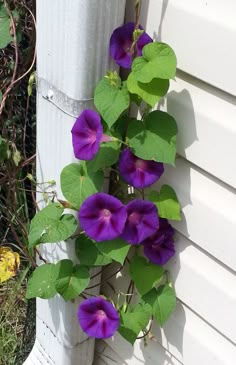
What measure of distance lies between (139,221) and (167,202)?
86 mm

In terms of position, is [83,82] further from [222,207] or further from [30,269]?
[30,269]

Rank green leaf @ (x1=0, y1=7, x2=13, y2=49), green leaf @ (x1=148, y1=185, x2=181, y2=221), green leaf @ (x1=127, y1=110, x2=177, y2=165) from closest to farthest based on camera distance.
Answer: green leaf @ (x1=127, y1=110, x2=177, y2=165) < green leaf @ (x1=148, y1=185, x2=181, y2=221) < green leaf @ (x1=0, y1=7, x2=13, y2=49)

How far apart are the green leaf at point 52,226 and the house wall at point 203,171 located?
256 millimetres

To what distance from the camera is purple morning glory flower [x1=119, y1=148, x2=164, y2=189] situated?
1.44 m

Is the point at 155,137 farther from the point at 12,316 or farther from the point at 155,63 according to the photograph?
the point at 12,316

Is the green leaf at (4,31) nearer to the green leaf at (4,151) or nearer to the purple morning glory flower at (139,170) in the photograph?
the green leaf at (4,151)

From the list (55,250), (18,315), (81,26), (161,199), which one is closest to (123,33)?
(81,26)

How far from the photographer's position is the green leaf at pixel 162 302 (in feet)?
5.20

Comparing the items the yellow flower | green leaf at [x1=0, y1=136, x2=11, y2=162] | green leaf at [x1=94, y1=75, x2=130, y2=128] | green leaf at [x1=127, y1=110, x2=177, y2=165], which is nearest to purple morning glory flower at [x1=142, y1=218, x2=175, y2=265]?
green leaf at [x1=127, y1=110, x2=177, y2=165]

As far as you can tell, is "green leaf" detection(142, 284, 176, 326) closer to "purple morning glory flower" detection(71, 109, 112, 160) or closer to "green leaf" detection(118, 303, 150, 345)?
"green leaf" detection(118, 303, 150, 345)

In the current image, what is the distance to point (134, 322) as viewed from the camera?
162 centimetres

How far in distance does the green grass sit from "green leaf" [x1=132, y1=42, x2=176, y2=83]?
1.10 metres

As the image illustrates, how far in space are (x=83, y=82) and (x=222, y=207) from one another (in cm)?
43

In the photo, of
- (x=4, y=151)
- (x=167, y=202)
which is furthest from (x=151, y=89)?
(x=4, y=151)
